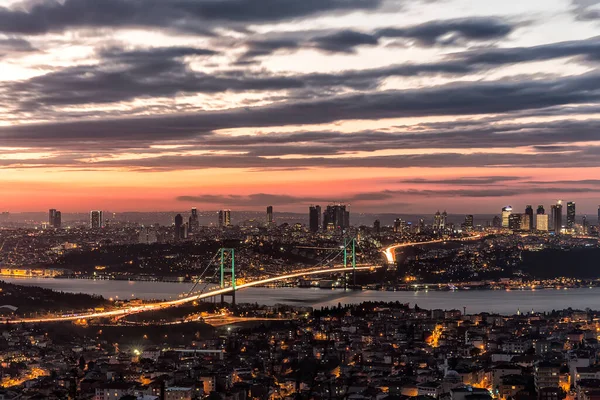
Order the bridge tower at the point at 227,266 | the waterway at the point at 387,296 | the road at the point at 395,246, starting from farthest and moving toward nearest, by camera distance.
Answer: the road at the point at 395,246, the bridge tower at the point at 227,266, the waterway at the point at 387,296

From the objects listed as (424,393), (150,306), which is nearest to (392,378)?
(424,393)

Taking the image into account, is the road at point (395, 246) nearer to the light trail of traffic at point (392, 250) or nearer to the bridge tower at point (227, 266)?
the light trail of traffic at point (392, 250)

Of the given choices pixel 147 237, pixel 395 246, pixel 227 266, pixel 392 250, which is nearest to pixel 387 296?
pixel 227 266

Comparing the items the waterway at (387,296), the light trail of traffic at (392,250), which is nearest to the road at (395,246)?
the light trail of traffic at (392,250)

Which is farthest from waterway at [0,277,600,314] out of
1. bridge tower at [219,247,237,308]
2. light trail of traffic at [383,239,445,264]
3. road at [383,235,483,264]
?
road at [383,235,483,264]

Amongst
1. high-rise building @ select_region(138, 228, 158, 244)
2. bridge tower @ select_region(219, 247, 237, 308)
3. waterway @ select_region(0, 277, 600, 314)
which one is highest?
high-rise building @ select_region(138, 228, 158, 244)

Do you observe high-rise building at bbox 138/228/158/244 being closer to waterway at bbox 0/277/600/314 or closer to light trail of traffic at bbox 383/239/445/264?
light trail of traffic at bbox 383/239/445/264

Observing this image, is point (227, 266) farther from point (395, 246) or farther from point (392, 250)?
point (395, 246)

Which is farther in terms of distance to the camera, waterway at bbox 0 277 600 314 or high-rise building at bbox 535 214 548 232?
high-rise building at bbox 535 214 548 232

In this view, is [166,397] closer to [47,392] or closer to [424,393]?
[47,392]
